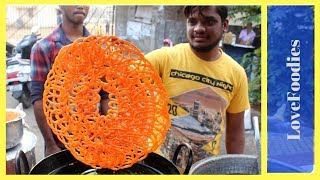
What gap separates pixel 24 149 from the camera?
2410 mm

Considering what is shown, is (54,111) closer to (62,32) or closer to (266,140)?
(62,32)

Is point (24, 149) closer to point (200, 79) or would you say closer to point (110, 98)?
point (110, 98)

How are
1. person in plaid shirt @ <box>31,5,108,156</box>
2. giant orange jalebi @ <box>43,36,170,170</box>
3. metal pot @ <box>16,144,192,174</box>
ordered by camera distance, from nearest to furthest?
giant orange jalebi @ <box>43,36,170,170</box> → metal pot @ <box>16,144,192,174</box> → person in plaid shirt @ <box>31,5,108,156</box>

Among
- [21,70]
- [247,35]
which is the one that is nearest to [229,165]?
[247,35]

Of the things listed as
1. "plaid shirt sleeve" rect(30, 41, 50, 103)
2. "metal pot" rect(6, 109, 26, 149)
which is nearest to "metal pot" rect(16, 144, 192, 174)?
"metal pot" rect(6, 109, 26, 149)

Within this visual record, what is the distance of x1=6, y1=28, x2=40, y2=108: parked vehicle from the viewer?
237cm

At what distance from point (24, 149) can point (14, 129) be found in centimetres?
13

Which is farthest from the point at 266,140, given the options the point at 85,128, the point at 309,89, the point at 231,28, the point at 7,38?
the point at 7,38

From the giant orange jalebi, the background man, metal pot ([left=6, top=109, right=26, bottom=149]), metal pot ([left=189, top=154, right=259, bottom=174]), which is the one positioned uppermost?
the background man

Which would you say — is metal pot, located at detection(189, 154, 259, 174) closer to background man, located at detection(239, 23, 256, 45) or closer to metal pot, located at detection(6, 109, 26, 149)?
background man, located at detection(239, 23, 256, 45)

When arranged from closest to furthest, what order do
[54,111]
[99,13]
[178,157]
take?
[54,111] → [99,13] → [178,157]

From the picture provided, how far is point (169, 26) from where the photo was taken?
2.38m

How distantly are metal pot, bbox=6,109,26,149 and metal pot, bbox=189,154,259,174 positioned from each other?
101 centimetres

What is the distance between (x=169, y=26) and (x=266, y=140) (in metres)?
0.88
